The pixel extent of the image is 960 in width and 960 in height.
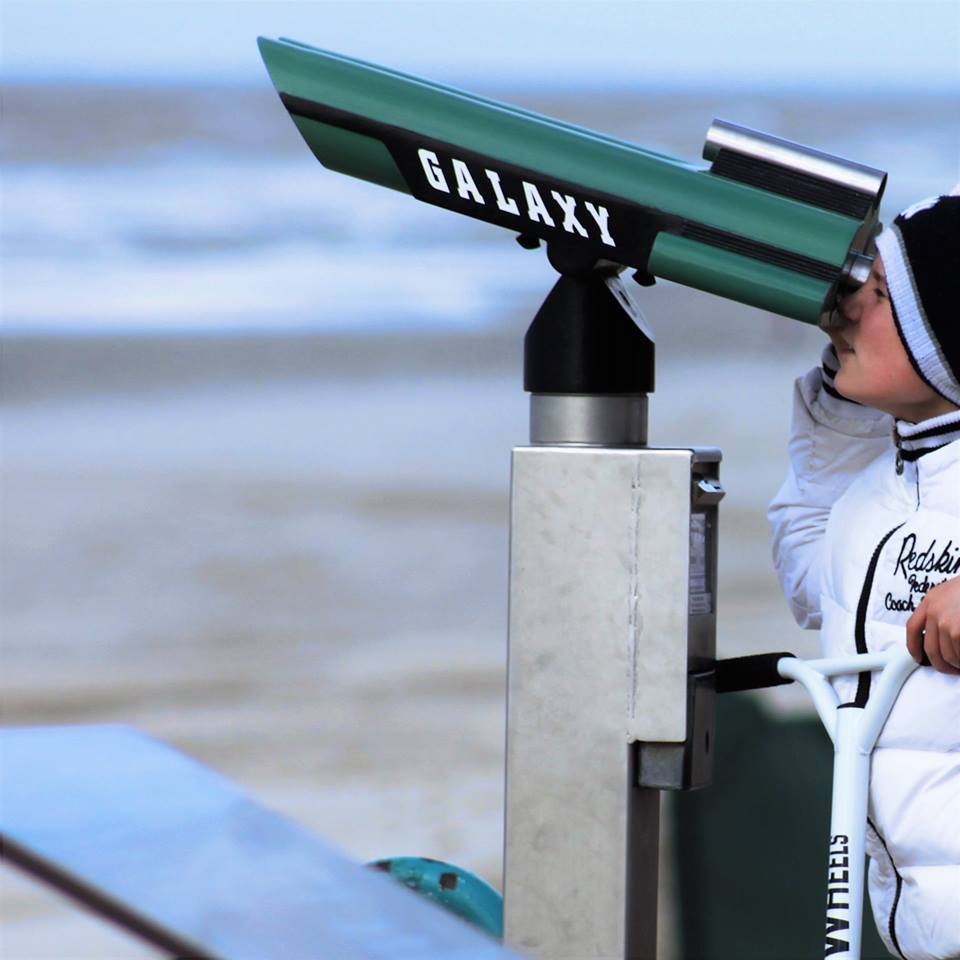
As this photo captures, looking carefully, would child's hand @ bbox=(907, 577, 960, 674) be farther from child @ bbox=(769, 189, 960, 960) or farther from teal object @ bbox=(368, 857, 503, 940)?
teal object @ bbox=(368, 857, 503, 940)

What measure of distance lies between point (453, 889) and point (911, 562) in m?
0.54

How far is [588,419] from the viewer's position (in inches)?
50.8

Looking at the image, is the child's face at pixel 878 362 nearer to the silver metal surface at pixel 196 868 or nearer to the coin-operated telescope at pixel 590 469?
the coin-operated telescope at pixel 590 469

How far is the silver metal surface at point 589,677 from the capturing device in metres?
1.26

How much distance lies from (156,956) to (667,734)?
724 millimetres

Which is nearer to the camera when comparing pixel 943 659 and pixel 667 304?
pixel 943 659

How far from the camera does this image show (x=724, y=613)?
3740 mm

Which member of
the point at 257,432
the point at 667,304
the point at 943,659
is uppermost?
the point at 667,304

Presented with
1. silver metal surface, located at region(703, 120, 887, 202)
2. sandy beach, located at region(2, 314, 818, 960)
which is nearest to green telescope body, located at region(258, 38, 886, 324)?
silver metal surface, located at region(703, 120, 887, 202)

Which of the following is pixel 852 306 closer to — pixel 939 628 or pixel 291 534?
pixel 939 628

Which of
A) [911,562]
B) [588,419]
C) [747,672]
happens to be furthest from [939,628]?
[588,419]

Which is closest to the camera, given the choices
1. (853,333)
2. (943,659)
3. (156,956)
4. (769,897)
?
(156,956)

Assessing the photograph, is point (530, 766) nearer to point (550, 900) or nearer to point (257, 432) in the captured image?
point (550, 900)

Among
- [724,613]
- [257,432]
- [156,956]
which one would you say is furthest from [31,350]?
[156,956]
